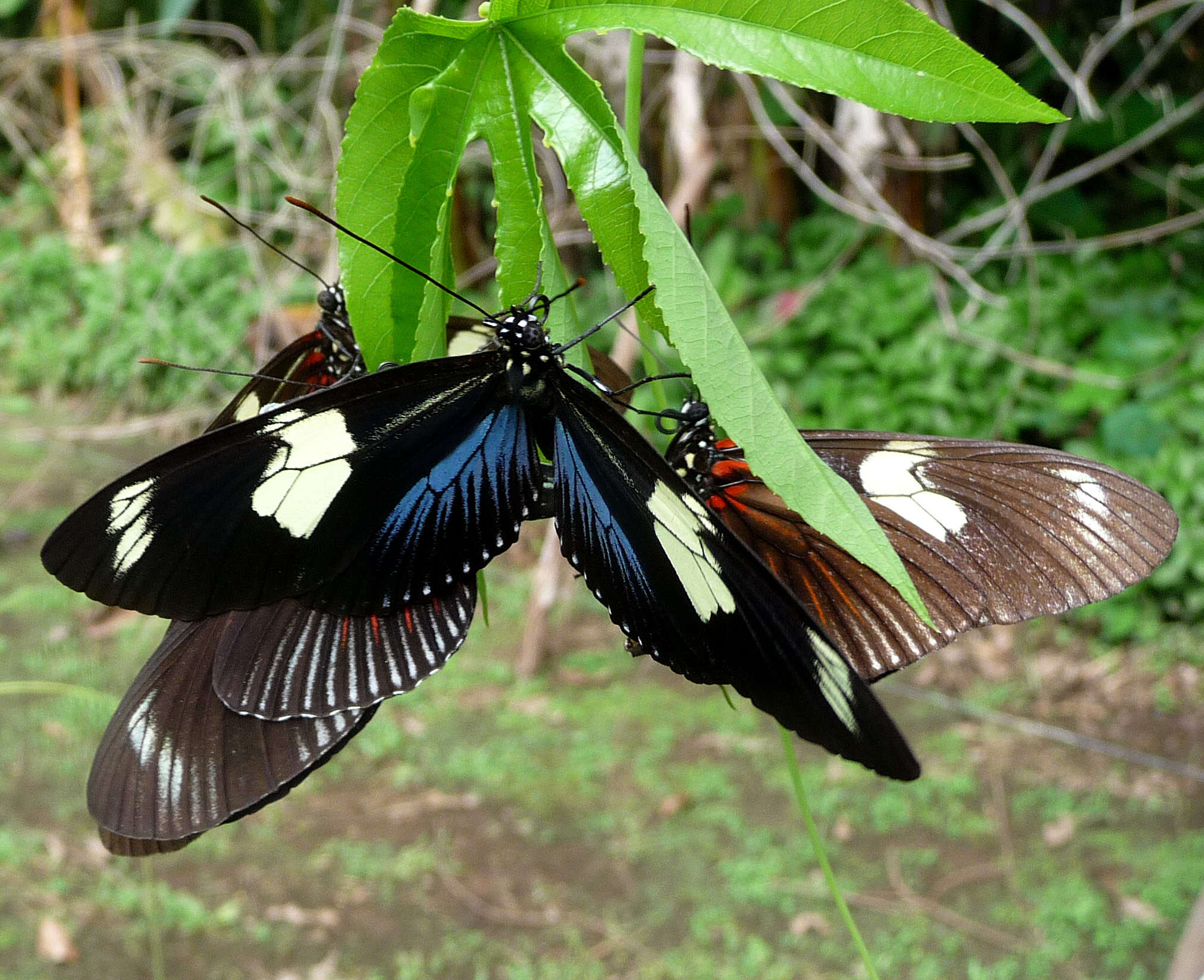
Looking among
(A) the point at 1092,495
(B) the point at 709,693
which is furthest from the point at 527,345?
(B) the point at 709,693

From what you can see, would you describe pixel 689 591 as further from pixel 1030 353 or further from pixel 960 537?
pixel 1030 353

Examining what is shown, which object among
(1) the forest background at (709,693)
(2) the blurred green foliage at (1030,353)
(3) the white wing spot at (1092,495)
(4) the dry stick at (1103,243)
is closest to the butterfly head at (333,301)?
(3) the white wing spot at (1092,495)

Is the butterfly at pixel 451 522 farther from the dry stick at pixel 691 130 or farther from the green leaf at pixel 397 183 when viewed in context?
the dry stick at pixel 691 130

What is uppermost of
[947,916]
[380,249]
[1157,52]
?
[1157,52]

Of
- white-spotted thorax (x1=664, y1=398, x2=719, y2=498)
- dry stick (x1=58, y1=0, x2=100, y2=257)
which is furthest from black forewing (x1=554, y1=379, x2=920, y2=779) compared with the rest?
dry stick (x1=58, y1=0, x2=100, y2=257)

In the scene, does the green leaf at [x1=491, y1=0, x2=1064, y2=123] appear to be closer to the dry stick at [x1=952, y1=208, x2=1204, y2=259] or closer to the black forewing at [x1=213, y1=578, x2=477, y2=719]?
the black forewing at [x1=213, y1=578, x2=477, y2=719]

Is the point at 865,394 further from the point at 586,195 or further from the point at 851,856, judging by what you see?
the point at 586,195
